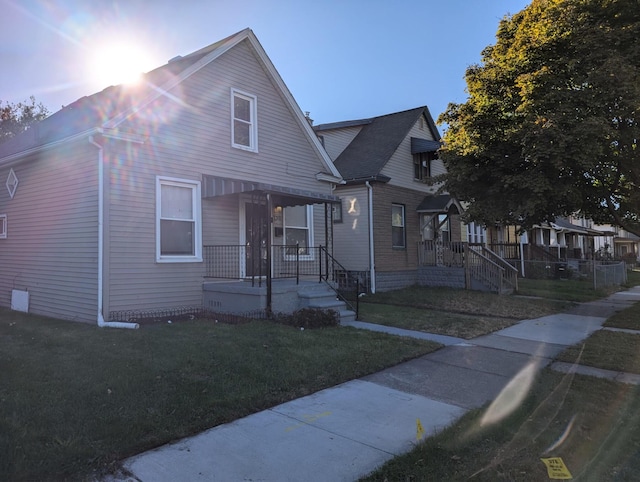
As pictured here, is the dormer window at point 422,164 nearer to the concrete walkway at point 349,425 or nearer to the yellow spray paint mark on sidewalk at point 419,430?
the concrete walkway at point 349,425

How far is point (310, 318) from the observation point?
8.76 meters

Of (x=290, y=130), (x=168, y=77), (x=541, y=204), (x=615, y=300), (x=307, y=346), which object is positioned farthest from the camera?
(x=615, y=300)

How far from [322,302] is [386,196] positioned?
7566mm

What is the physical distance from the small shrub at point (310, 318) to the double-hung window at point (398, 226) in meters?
8.30

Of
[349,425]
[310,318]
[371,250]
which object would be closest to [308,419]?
[349,425]

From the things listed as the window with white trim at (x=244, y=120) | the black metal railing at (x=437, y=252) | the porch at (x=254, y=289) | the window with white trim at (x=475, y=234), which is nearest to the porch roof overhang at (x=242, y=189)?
the porch at (x=254, y=289)

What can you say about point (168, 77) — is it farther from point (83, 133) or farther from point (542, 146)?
point (542, 146)

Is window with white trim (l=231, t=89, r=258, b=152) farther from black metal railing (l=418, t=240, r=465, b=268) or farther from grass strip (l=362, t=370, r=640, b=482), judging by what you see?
grass strip (l=362, t=370, r=640, b=482)

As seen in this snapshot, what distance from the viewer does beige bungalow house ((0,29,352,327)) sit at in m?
9.05

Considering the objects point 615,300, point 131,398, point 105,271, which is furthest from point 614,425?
point 615,300

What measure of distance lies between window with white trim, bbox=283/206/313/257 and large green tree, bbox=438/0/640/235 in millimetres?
4370

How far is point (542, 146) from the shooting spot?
9.43 m

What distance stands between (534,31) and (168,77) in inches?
339

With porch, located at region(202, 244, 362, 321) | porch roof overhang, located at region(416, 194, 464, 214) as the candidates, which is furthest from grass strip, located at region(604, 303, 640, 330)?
porch roof overhang, located at region(416, 194, 464, 214)
